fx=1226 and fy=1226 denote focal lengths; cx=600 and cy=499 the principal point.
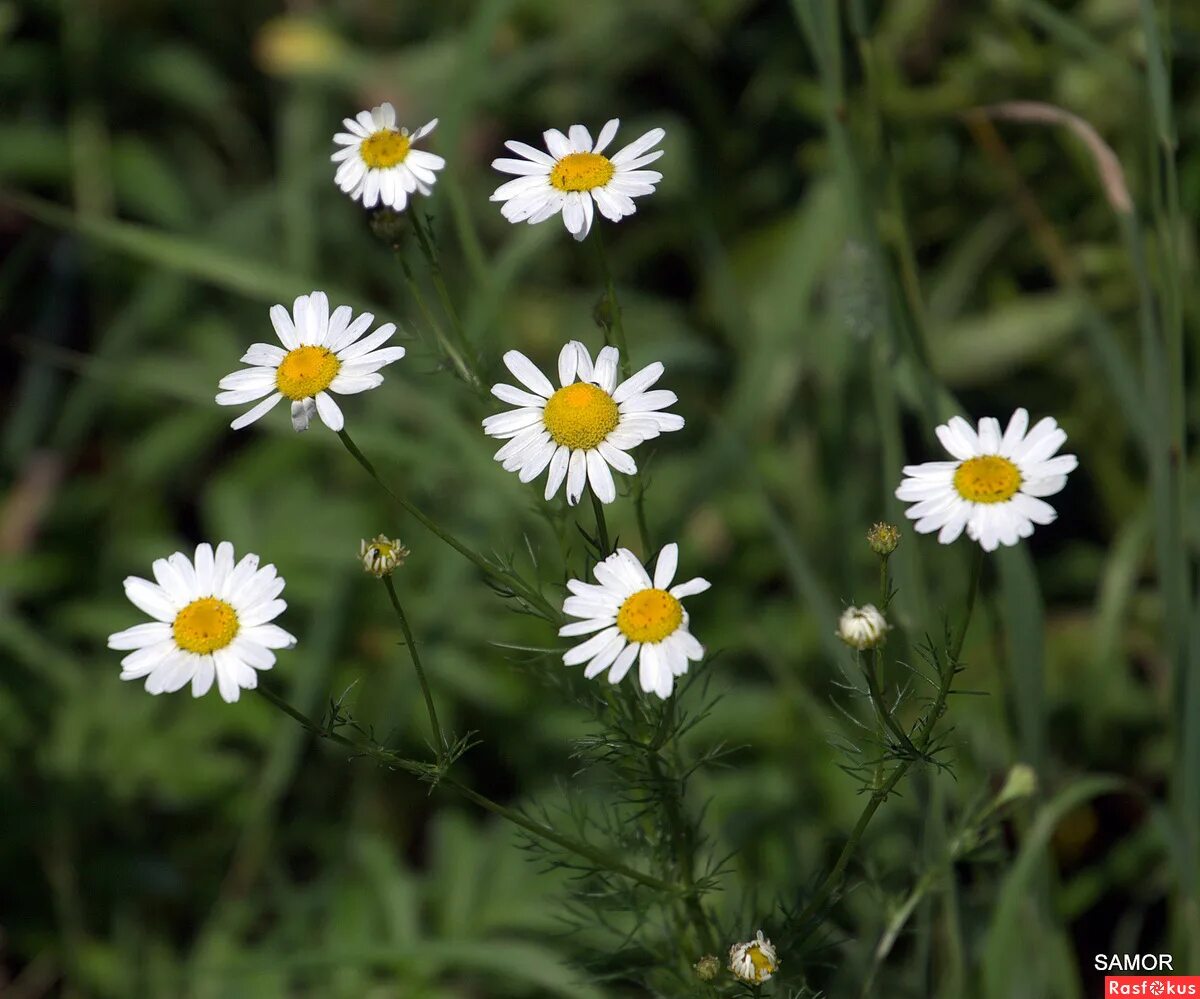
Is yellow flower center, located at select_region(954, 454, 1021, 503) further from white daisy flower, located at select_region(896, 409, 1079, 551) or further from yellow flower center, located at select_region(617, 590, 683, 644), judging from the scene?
yellow flower center, located at select_region(617, 590, 683, 644)

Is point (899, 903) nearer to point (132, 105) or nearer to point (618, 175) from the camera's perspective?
point (618, 175)

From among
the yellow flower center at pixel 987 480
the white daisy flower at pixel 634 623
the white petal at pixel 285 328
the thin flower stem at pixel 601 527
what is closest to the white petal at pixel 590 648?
the white daisy flower at pixel 634 623

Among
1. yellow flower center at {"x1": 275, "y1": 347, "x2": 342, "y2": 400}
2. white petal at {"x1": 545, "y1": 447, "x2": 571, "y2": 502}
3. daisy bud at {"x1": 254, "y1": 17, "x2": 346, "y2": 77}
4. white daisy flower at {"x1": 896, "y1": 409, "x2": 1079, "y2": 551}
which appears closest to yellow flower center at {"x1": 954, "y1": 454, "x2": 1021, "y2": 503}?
white daisy flower at {"x1": 896, "y1": 409, "x2": 1079, "y2": 551}

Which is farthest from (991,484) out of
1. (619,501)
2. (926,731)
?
(619,501)

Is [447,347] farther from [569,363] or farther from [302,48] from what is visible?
[302,48]

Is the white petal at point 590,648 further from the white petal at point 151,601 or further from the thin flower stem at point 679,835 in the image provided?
the white petal at point 151,601

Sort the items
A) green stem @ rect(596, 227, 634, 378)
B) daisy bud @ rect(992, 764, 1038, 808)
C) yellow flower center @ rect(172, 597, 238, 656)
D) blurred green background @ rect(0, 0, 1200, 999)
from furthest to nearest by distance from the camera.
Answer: blurred green background @ rect(0, 0, 1200, 999), daisy bud @ rect(992, 764, 1038, 808), green stem @ rect(596, 227, 634, 378), yellow flower center @ rect(172, 597, 238, 656)

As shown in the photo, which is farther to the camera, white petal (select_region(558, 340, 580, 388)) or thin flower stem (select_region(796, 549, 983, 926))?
white petal (select_region(558, 340, 580, 388))
